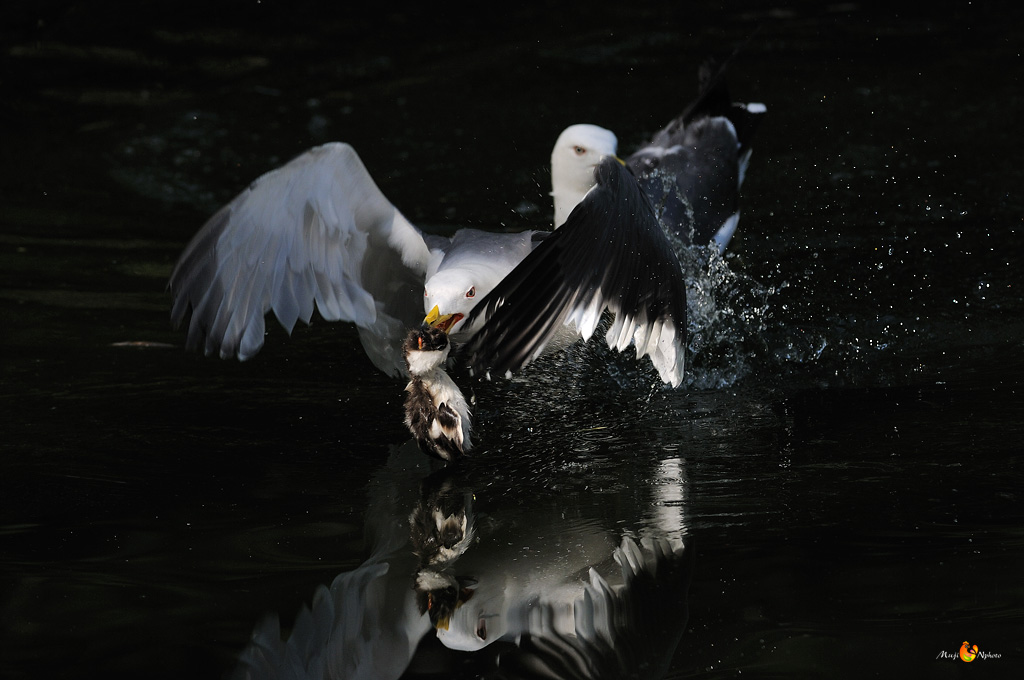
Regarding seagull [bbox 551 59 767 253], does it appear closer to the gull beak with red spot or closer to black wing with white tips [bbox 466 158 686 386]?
black wing with white tips [bbox 466 158 686 386]

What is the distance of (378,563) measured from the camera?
121 inches

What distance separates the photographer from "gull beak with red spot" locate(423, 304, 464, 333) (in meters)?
4.02

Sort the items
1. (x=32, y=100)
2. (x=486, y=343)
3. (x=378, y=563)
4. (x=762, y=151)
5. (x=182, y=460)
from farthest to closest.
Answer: (x=32, y=100) < (x=762, y=151) < (x=182, y=460) < (x=486, y=343) < (x=378, y=563)

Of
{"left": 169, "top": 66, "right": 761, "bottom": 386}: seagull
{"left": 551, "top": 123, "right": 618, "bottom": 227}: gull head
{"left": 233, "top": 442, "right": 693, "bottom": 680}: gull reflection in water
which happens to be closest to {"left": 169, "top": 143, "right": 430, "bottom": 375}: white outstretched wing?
{"left": 169, "top": 66, "right": 761, "bottom": 386}: seagull

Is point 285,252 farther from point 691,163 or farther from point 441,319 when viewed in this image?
point 691,163

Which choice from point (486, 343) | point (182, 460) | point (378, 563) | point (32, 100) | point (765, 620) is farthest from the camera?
point (32, 100)

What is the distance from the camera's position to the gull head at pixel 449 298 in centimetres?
404

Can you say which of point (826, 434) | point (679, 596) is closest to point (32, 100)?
point (826, 434)

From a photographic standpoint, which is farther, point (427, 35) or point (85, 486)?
point (427, 35)

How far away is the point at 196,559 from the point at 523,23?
24.4ft

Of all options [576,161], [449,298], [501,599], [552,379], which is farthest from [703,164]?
[501,599]

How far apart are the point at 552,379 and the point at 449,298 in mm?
710

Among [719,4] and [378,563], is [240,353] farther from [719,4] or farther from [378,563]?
[719,4]

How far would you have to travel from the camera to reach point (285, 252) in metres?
4.25
